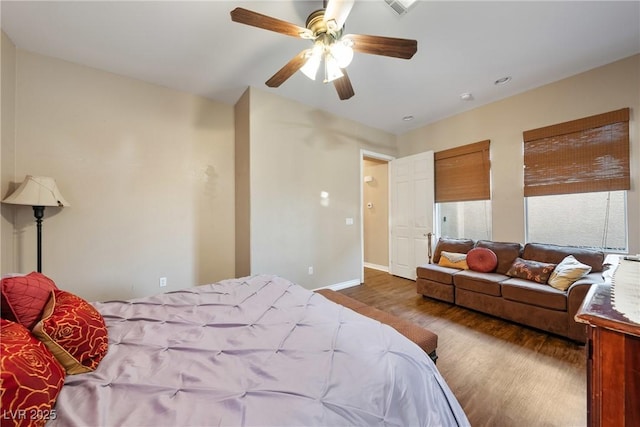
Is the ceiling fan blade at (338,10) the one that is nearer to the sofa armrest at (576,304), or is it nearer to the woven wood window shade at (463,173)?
the sofa armrest at (576,304)

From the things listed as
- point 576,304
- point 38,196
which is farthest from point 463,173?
point 38,196

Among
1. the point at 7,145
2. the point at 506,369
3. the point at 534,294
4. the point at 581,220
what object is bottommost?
the point at 506,369

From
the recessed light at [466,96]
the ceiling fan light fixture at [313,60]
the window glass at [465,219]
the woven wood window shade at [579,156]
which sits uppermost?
the recessed light at [466,96]

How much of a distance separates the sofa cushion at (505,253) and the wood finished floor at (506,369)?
0.69 meters

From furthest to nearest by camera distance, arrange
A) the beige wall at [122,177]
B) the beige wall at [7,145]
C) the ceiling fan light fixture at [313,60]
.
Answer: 1. the beige wall at [122,177]
2. the beige wall at [7,145]
3. the ceiling fan light fixture at [313,60]

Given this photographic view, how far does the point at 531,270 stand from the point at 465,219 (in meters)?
1.39

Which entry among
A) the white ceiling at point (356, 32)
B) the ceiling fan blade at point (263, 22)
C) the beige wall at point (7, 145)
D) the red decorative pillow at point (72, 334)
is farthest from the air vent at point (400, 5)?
the beige wall at point (7, 145)

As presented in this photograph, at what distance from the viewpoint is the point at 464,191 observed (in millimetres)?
3814

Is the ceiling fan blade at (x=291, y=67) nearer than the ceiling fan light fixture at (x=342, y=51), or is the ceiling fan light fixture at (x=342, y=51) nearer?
the ceiling fan light fixture at (x=342, y=51)

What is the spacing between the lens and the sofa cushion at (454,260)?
3288 mm

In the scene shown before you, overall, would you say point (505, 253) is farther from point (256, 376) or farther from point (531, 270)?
point (256, 376)

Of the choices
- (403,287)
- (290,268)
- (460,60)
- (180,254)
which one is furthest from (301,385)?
(403,287)

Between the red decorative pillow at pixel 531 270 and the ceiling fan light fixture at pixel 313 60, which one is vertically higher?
the ceiling fan light fixture at pixel 313 60

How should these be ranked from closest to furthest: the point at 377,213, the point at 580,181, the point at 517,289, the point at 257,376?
the point at 257,376, the point at 517,289, the point at 580,181, the point at 377,213
